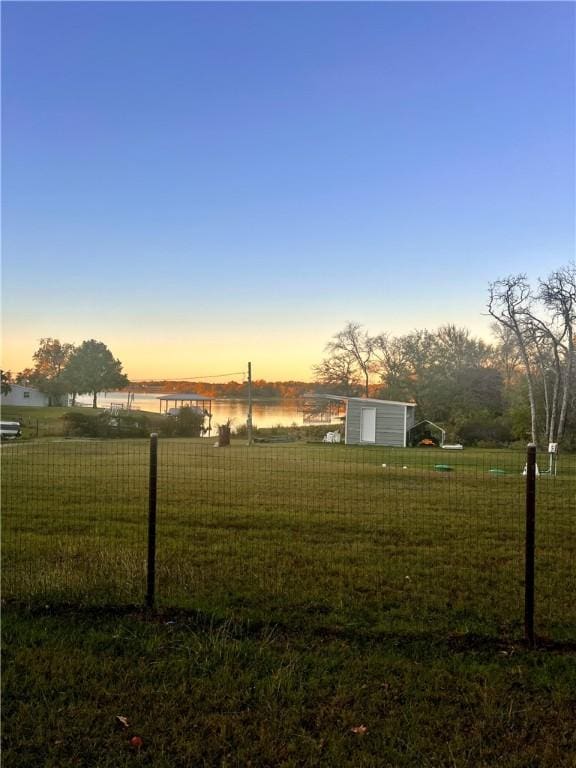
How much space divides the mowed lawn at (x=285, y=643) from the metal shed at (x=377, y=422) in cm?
1860

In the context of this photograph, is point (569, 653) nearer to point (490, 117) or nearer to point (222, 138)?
point (490, 117)

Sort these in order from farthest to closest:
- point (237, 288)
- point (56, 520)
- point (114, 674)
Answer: point (237, 288) → point (56, 520) → point (114, 674)

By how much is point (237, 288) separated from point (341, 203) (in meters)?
6.44

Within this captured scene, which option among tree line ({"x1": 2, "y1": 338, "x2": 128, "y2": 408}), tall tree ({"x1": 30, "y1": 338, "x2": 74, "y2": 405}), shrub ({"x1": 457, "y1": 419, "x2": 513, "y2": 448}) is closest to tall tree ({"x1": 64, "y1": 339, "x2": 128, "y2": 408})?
tree line ({"x1": 2, "y1": 338, "x2": 128, "y2": 408})

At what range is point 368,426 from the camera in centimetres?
2614

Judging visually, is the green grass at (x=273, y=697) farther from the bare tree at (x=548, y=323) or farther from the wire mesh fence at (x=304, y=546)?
the bare tree at (x=548, y=323)

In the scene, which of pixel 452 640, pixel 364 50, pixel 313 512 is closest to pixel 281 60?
pixel 364 50

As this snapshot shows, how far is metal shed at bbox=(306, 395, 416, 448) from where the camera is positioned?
25719 millimetres

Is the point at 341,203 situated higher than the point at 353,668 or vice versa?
the point at 341,203

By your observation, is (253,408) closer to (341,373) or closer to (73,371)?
(341,373)

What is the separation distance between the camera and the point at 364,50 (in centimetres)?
860

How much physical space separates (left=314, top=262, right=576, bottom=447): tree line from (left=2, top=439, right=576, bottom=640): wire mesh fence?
11766 millimetres

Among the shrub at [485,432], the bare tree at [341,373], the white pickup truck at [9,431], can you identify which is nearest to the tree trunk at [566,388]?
the shrub at [485,432]

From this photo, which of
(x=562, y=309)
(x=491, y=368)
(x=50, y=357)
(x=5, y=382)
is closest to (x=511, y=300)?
(x=562, y=309)
